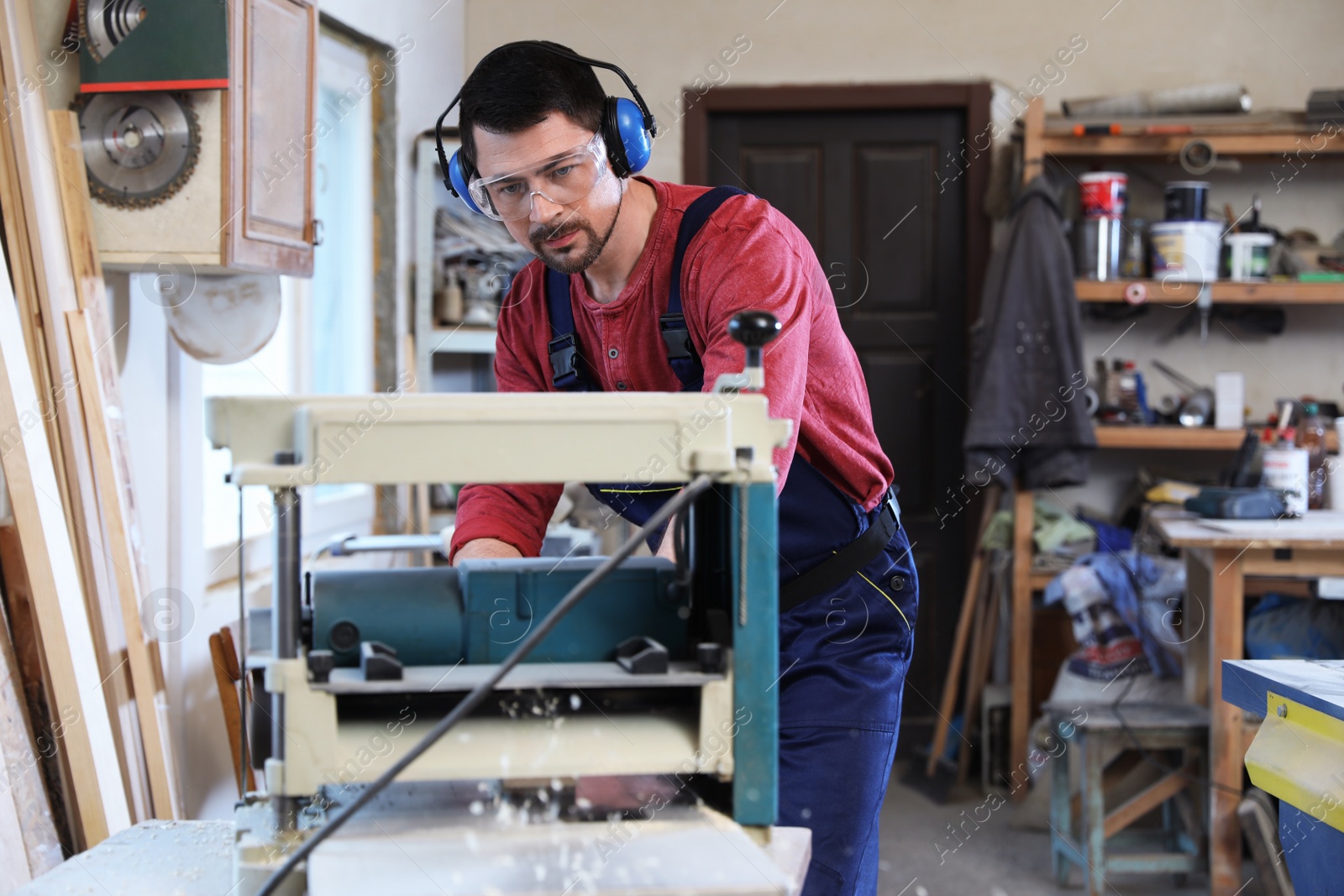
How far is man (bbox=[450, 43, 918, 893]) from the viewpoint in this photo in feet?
4.20

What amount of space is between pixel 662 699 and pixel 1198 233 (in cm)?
292

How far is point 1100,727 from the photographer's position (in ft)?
9.16

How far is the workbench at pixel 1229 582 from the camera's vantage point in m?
2.48

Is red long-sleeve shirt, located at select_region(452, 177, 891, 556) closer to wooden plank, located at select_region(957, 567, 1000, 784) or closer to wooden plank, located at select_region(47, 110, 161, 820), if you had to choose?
wooden plank, located at select_region(47, 110, 161, 820)

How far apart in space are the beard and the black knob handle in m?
0.46

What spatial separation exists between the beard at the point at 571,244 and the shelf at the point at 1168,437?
2.41 meters

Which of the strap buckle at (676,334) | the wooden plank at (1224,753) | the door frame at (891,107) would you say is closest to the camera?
the strap buckle at (676,334)

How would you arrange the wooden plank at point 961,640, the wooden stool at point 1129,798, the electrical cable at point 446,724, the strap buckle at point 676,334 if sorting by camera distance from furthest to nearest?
the wooden plank at point 961,640 → the wooden stool at point 1129,798 → the strap buckle at point 676,334 → the electrical cable at point 446,724

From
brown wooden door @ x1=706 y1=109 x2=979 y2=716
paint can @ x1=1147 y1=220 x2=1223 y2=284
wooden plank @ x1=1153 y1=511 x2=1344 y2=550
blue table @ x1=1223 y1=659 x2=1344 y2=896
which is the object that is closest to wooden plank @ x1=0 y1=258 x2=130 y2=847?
blue table @ x1=1223 y1=659 x2=1344 y2=896

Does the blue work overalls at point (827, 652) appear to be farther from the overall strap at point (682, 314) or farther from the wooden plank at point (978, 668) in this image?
the wooden plank at point (978, 668)

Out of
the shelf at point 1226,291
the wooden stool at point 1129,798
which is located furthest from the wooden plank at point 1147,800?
the shelf at point 1226,291

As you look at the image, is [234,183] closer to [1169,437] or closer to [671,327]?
[671,327]

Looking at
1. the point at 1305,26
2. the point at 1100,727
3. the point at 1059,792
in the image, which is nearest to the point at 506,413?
the point at 1100,727

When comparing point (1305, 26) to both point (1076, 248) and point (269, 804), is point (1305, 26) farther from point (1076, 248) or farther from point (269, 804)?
point (269, 804)
